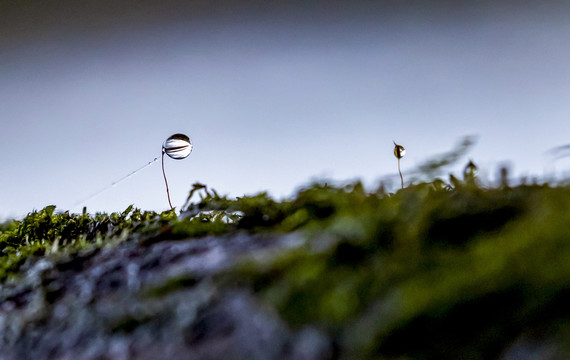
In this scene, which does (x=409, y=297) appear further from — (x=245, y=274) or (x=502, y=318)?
(x=245, y=274)

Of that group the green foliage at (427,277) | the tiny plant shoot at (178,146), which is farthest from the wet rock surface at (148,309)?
the tiny plant shoot at (178,146)

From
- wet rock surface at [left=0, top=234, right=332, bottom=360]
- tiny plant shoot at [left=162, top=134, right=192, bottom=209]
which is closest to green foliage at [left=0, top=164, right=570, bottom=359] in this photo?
wet rock surface at [left=0, top=234, right=332, bottom=360]

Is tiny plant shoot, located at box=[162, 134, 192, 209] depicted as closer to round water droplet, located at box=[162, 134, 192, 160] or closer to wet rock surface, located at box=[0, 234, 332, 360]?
round water droplet, located at box=[162, 134, 192, 160]

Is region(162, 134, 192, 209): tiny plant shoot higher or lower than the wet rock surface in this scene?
higher

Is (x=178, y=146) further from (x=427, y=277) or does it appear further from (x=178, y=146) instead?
(x=427, y=277)

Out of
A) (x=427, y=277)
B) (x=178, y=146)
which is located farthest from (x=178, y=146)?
(x=427, y=277)

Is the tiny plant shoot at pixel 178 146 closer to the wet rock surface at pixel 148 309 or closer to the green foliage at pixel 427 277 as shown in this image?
the wet rock surface at pixel 148 309

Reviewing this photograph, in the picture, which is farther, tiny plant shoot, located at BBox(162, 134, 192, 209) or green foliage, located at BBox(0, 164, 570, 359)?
tiny plant shoot, located at BBox(162, 134, 192, 209)
